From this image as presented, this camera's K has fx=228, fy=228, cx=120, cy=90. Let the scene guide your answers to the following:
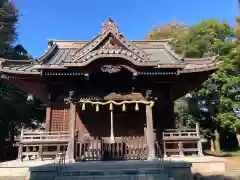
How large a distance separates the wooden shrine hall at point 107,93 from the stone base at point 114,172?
1727mm

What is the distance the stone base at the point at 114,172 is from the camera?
7.74 m

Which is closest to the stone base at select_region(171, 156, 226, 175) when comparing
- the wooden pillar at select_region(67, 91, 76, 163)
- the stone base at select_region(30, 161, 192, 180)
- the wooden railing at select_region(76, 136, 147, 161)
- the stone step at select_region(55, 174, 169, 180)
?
the stone base at select_region(30, 161, 192, 180)

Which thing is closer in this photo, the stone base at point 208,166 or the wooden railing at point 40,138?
the stone base at point 208,166

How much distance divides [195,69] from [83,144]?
6.67 m

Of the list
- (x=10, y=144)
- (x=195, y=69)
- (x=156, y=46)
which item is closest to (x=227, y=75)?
(x=156, y=46)

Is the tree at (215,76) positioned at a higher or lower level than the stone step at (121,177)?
higher

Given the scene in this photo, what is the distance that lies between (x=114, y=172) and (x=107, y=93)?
4764 millimetres

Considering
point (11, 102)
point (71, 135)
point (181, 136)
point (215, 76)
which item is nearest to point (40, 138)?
point (71, 135)

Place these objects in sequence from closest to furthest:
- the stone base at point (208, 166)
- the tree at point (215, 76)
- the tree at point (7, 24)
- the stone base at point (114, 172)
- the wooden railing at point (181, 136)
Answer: the stone base at point (114, 172) → the stone base at point (208, 166) → the wooden railing at point (181, 136) → the tree at point (215, 76) → the tree at point (7, 24)

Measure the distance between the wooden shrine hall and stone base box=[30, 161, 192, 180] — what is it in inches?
68.0

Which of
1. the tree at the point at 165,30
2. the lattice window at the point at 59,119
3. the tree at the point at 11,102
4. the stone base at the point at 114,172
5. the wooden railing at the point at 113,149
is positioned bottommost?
the stone base at the point at 114,172

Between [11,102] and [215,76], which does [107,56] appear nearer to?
[11,102]

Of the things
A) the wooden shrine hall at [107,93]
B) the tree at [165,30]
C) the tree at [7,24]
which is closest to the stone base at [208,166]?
the wooden shrine hall at [107,93]

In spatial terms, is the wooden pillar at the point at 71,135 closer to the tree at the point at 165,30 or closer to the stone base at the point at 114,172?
the stone base at the point at 114,172
